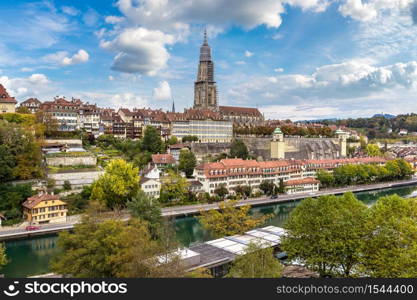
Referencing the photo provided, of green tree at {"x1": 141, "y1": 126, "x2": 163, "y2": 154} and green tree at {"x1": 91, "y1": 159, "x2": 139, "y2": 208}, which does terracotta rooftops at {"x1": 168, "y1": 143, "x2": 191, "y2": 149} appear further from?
green tree at {"x1": 91, "y1": 159, "x2": 139, "y2": 208}

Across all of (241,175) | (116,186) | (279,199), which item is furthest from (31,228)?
(279,199)

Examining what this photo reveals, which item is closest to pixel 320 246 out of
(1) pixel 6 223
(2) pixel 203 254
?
(2) pixel 203 254

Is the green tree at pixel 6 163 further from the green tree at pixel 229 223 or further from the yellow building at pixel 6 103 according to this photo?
the green tree at pixel 229 223

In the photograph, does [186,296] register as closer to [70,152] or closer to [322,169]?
[70,152]

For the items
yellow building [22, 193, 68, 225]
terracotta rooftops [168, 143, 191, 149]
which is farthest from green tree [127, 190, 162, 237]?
terracotta rooftops [168, 143, 191, 149]

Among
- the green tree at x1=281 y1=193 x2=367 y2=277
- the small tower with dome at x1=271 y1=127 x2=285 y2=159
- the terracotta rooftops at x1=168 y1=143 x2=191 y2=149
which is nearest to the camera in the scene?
the green tree at x1=281 y1=193 x2=367 y2=277

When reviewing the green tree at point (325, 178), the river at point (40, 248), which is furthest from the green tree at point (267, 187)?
the green tree at point (325, 178)
